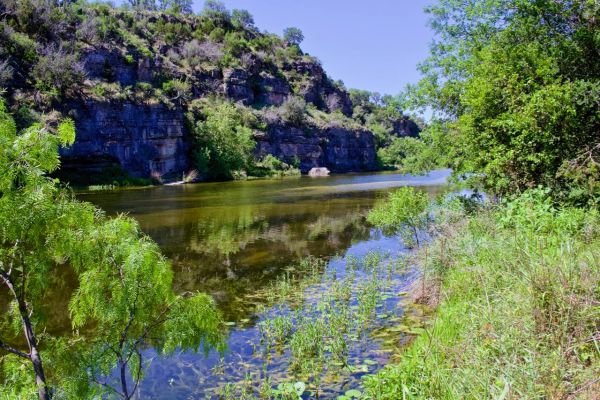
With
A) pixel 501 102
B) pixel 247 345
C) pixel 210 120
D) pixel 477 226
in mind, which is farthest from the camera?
pixel 210 120

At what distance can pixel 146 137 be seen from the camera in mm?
57969

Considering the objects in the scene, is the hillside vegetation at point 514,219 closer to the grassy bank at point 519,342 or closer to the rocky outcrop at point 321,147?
the grassy bank at point 519,342

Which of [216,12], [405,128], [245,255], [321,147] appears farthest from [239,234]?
[405,128]

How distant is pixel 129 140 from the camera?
2178 inches

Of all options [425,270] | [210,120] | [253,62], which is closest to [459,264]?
[425,270]

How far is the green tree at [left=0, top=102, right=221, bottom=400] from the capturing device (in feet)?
13.6

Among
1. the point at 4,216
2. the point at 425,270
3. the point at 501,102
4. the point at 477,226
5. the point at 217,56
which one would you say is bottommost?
the point at 425,270

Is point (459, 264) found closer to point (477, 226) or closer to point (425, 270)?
point (425, 270)

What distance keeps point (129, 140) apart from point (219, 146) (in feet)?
42.4

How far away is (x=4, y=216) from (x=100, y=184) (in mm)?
48667

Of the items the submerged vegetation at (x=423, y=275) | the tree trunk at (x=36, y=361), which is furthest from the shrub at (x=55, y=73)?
the tree trunk at (x=36, y=361)

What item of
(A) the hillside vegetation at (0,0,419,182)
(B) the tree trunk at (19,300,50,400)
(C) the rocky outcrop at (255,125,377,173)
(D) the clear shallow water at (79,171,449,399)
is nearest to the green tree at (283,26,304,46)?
(A) the hillside vegetation at (0,0,419,182)

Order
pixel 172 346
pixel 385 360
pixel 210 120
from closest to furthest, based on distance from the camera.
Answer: pixel 172 346, pixel 385 360, pixel 210 120

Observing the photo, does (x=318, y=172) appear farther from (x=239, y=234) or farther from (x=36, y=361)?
(x=36, y=361)
